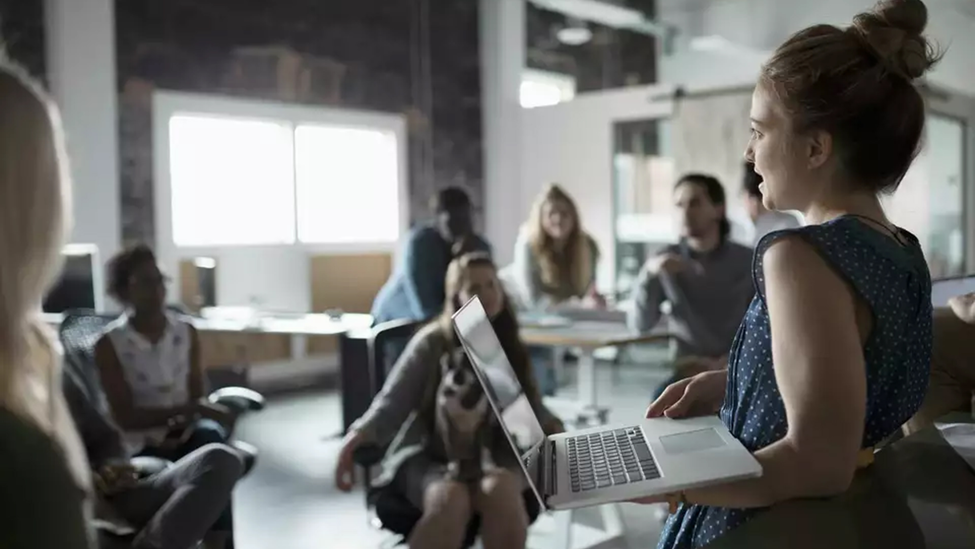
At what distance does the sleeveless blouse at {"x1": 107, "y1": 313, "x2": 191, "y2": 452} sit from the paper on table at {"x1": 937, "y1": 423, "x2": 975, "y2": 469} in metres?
2.52

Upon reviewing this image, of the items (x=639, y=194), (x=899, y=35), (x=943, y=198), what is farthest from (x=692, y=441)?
(x=639, y=194)

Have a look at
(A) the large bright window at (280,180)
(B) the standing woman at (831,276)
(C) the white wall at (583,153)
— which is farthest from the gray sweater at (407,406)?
(C) the white wall at (583,153)

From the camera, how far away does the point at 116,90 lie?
219 inches

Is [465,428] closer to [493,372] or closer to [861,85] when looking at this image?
[493,372]

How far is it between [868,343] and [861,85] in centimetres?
25

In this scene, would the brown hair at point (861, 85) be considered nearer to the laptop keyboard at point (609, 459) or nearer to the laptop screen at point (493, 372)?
the laptop keyboard at point (609, 459)

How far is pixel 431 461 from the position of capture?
2.66 meters

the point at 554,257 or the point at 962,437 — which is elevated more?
the point at 554,257

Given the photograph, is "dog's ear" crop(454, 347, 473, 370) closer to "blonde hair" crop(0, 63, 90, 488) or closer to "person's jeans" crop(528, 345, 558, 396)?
"person's jeans" crop(528, 345, 558, 396)

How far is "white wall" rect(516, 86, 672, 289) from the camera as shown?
7.47 m

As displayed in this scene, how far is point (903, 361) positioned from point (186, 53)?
5797 millimetres

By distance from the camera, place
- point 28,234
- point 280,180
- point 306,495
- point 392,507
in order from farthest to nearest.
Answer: point 280,180 → point 306,495 → point 392,507 → point 28,234

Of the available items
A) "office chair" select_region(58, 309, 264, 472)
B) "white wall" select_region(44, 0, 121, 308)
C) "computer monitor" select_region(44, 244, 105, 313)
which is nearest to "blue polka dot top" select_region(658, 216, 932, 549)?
"office chair" select_region(58, 309, 264, 472)

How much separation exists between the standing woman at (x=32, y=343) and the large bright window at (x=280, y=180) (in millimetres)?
5414
